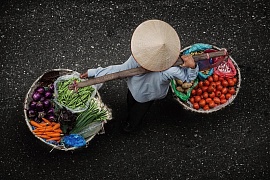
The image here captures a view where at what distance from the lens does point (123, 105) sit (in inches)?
167

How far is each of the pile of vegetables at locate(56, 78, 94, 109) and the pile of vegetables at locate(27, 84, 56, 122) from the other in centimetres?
18

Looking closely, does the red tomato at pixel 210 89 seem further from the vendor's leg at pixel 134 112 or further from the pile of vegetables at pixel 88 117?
the pile of vegetables at pixel 88 117

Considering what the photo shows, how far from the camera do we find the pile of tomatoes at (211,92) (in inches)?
156

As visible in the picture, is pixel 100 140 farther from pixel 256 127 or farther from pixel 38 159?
pixel 256 127

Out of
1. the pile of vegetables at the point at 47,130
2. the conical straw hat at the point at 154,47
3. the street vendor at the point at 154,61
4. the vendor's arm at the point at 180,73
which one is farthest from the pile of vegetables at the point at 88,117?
the conical straw hat at the point at 154,47

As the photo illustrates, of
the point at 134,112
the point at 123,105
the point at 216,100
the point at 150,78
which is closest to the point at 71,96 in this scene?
the point at 134,112

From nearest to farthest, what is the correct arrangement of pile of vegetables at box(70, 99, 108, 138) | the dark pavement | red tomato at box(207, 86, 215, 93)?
pile of vegetables at box(70, 99, 108, 138) → red tomato at box(207, 86, 215, 93) → the dark pavement

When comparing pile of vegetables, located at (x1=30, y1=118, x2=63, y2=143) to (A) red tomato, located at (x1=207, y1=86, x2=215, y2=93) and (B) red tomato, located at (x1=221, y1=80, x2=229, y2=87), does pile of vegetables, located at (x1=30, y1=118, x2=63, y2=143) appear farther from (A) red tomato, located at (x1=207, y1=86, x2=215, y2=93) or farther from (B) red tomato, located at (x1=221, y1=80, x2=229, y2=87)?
(B) red tomato, located at (x1=221, y1=80, x2=229, y2=87)

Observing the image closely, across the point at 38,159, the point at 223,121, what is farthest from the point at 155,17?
the point at 38,159

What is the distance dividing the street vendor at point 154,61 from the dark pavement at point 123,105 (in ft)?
2.75

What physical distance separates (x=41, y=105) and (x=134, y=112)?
85 cm

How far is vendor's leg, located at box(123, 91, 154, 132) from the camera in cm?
365

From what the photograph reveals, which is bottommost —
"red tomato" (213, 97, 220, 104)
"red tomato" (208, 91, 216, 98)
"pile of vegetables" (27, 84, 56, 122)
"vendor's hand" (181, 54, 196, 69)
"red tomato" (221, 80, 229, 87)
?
"red tomato" (213, 97, 220, 104)

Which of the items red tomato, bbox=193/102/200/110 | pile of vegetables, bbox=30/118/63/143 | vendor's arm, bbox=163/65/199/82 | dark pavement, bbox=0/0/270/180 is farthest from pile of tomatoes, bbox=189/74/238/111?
pile of vegetables, bbox=30/118/63/143
